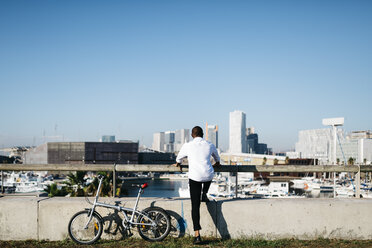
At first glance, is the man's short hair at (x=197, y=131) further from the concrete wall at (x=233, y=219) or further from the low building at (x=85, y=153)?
the low building at (x=85, y=153)

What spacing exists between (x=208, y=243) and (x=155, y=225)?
1035 millimetres

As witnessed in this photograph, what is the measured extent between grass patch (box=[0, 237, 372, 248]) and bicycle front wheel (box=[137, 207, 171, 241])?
0.13m

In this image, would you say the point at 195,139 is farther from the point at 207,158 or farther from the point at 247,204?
the point at 247,204

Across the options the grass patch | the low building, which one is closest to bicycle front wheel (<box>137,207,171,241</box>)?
Result: the grass patch

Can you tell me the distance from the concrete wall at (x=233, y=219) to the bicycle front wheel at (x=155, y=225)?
0.21m

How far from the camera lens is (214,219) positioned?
279 inches

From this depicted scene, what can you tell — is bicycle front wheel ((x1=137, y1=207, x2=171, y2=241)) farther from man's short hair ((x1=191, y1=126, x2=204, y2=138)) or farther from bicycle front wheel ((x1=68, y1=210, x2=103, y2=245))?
man's short hair ((x1=191, y1=126, x2=204, y2=138))

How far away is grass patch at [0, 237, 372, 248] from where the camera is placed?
262 inches

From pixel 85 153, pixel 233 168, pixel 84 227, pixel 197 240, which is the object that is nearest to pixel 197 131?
pixel 233 168

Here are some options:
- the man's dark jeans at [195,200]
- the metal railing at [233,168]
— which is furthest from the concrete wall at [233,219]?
the metal railing at [233,168]

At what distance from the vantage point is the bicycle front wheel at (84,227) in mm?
6840

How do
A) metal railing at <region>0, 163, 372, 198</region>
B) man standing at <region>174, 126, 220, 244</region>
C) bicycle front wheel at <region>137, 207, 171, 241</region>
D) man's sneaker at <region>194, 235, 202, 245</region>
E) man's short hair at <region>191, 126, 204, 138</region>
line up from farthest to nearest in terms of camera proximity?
metal railing at <region>0, 163, 372, 198</region> < man's short hair at <region>191, 126, 204, 138</region> < bicycle front wheel at <region>137, 207, 171, 241</region> < man standing at <region>174, 126, 220, 244</region> < man's sneaker at <region>194, 235, 202, 245</region>

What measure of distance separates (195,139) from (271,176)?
464 ft

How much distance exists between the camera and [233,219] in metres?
7.08
